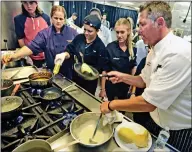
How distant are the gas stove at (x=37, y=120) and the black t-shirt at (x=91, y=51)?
63cm

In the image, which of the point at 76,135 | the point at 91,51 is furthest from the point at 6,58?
the point at 76,135

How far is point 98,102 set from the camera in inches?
45.5

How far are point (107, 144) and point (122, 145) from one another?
0.07 metres

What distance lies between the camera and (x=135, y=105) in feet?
2.65

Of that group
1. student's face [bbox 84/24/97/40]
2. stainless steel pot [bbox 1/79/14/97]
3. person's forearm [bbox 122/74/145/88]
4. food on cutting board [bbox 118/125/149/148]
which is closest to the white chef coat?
food on cutting board [bbox 118/125/149/148]

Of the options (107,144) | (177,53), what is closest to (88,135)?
(107,144)

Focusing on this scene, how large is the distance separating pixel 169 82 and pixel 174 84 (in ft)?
0.06

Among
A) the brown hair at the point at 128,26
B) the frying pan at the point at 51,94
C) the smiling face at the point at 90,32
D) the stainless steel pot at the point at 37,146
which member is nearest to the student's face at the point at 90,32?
the smiling face at the point at 90,32

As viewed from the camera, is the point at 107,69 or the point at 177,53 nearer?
the point at 177,53

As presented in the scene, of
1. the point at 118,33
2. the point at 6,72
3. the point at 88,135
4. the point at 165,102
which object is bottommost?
the point at 88,135

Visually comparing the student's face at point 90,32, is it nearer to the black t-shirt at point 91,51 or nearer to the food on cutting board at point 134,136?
the black t-shirt at point 91,51

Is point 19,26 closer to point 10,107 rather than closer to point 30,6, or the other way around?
point 30,6

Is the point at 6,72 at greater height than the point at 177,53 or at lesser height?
lesser

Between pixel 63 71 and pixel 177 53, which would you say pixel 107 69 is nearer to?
pixel 63 71
